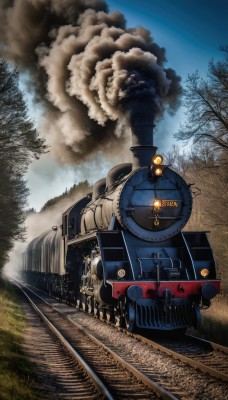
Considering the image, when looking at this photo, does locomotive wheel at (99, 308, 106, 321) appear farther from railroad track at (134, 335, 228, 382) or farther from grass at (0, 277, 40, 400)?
grass at (0, 277, 40, 400)

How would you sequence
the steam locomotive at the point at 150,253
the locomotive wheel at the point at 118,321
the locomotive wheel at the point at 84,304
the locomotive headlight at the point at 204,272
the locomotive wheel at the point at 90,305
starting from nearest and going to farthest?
the steam locomotive at the point at 150,253 < the locomotive headlight at the point at 204,272 < the locomotive wheel at the point at 118,321 < the locomotive wheel at the point at 90,305 < the locomotive wheel at the point at 84,304

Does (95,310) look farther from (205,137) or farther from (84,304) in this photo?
(205,137)

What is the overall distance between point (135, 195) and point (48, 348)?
3.65m

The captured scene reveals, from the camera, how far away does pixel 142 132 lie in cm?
1053

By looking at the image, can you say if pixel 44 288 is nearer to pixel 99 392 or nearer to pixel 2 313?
pixel 2 313

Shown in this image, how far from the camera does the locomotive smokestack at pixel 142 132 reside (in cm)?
1057

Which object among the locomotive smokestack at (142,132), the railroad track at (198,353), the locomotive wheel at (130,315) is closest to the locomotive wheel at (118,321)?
the locomotive wheel at (130,315)

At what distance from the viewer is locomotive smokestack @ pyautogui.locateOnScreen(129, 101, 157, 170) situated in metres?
10.6

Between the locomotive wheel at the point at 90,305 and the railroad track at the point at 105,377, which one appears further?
the locomotive wheel at the point at 90,305

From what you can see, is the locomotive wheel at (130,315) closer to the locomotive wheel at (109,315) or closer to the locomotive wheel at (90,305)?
the locomotive wheel at (109,315)

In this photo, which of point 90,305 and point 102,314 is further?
point 90,305

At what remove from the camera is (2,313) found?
12508 millimetres

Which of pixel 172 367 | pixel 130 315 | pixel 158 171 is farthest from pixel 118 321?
pixel 172 367

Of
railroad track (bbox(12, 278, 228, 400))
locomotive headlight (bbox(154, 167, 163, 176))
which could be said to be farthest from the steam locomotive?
railroad track (bbox(12, 278, 228, 400))
